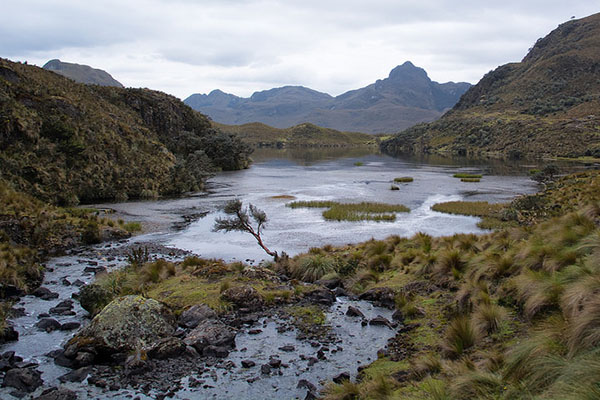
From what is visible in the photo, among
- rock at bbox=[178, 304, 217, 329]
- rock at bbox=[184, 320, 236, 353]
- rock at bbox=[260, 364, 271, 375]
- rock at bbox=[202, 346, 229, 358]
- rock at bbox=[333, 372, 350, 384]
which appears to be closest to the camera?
rock at bbox=[333, 372, 350, 384]

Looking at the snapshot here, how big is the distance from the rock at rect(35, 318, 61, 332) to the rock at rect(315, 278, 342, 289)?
9668 mm

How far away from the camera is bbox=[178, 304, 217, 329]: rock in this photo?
1362 centimetres

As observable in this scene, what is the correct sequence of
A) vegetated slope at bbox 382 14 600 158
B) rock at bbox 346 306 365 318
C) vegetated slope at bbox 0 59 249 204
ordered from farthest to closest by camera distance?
vegetated slope at bbox 382 14 600 158, vegetated slope at bbox 0 59 249 204, rock at bbox 346 306 365 318

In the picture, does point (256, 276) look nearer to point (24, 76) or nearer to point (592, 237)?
point (592, 237)

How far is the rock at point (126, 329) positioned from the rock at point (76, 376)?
2.68 ft

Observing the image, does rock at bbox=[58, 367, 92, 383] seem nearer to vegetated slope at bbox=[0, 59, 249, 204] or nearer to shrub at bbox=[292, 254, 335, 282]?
shrub at bbox=[292, 254, 335, 282]

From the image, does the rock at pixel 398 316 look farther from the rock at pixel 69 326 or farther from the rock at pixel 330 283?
the rock at pixel 69 326

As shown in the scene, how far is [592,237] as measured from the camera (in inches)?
444

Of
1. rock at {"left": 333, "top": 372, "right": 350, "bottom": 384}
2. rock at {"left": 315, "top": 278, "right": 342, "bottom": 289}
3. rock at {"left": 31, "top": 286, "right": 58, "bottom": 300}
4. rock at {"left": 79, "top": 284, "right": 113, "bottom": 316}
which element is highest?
rock at {"left": 79, "top": 284, "right": 113, "bottom": 316}

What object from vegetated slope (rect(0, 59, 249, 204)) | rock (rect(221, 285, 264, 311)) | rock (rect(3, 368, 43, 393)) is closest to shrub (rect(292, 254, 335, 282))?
rock (rect(221, 285, 264, 311))

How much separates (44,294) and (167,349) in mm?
7815

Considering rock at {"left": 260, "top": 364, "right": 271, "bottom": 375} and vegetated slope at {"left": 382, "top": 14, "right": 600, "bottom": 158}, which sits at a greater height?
vegetated slope at {"left": 382, "top": 14, "right": 600, "bottom": 158}

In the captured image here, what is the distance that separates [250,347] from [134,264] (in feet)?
33.9

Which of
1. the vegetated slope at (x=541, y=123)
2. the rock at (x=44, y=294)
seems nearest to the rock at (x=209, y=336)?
the rock at (x=44, y=294)
